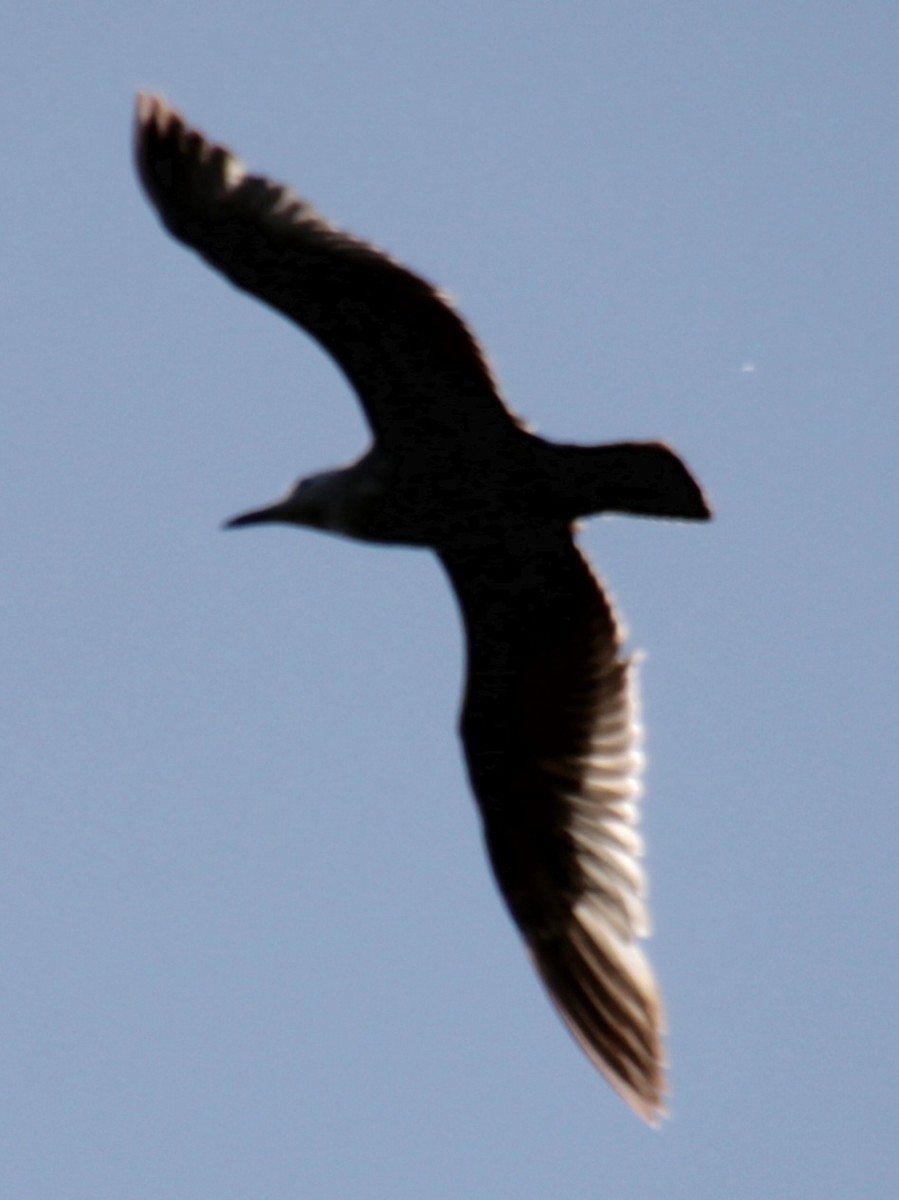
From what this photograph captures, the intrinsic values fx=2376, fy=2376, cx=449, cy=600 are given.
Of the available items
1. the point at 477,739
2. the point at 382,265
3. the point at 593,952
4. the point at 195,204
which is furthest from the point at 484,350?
the point at 593,952

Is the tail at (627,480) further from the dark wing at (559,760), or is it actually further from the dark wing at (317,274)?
the dark wing at (559,760)

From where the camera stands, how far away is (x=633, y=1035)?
853 centimetres

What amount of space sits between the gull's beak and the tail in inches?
44.7

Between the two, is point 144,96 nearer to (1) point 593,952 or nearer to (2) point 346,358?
(2) point 346,358

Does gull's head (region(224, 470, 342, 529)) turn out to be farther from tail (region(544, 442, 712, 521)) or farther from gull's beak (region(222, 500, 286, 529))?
tail (region(544, 442, 712, 521))

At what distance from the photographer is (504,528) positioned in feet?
28.0

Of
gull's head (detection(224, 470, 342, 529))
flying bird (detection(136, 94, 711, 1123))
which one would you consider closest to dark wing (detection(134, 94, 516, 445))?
flying bird (detection(136, 94, 711, 1123))

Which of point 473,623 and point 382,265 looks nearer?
point 382,265

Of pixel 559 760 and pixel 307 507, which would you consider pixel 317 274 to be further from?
pixel 559 760

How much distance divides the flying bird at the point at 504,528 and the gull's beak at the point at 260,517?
0.01m

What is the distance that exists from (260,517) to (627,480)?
1551mm

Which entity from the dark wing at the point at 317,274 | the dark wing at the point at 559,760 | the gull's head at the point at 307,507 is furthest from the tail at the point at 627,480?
the gull's head at the point at 307,507

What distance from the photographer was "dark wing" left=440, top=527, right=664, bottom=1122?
8.69m

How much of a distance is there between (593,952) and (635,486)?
180 centimetres
